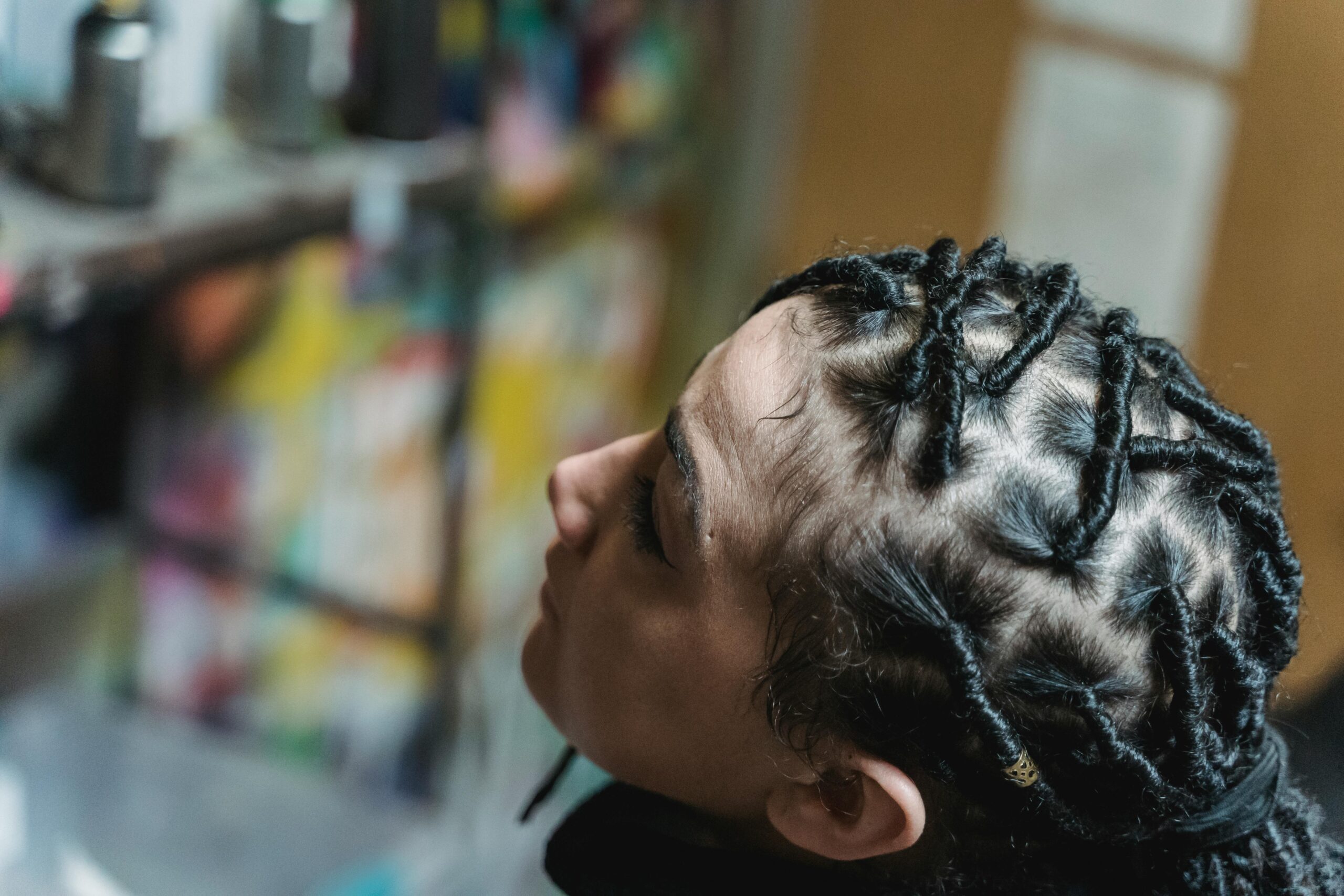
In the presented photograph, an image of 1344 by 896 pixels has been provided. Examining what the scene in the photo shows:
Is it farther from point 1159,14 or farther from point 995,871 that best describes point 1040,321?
point 1159,14

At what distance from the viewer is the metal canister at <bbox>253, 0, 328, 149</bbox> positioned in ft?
4.89

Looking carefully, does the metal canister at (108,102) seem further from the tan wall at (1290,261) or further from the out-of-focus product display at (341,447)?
the tan wall at (1290,261)

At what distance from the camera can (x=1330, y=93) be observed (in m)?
1.80

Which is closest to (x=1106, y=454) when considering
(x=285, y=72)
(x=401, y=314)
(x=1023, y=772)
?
(x=1023, y=772)

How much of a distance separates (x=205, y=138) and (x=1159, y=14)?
5.02ft

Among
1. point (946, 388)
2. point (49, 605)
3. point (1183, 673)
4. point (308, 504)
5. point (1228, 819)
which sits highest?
point (946, 388)

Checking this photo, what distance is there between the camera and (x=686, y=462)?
74 centimetres

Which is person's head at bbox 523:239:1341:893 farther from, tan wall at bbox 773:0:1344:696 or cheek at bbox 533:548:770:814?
tan wall at bbox 773:0:1344:696

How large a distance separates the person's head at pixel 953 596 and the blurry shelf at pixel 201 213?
0.67 metres

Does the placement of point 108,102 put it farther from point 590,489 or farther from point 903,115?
point 903,115

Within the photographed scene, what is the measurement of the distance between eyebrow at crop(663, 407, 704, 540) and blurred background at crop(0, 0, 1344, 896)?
2.33 ft

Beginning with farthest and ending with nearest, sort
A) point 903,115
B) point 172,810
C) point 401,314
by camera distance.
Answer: point 903,115, point 401,314, point 172,810

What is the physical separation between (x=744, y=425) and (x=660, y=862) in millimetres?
284

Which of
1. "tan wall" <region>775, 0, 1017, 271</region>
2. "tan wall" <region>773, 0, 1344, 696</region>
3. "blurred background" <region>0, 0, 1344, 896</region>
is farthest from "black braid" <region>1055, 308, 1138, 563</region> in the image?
"tan wall" <region>775, 0, 1017, 271</region>
